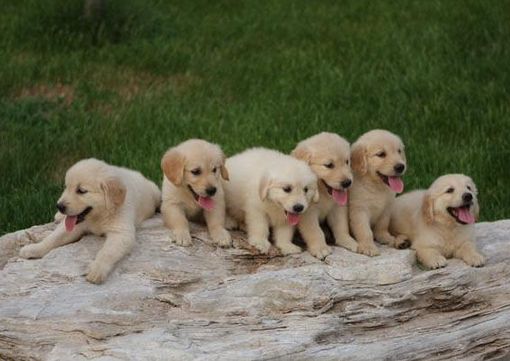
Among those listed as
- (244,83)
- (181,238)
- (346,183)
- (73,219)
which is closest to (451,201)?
(346,183)

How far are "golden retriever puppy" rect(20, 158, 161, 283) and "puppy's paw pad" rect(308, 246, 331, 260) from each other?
1.12 m

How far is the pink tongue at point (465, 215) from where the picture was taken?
612cm

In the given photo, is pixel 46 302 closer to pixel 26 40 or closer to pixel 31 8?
pixel 26 40

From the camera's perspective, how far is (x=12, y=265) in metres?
5.69

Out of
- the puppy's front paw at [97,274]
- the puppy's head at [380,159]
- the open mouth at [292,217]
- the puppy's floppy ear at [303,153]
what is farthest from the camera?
the puppy's head at [380,159]

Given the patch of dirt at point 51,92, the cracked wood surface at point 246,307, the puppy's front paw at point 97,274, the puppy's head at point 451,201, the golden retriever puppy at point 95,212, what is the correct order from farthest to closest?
the patch of dirt at point 51,92, the puppy's head at point 451,201, the golden retriever puppy at point 95,212, the puppy's front paw at point 97,274, the cracked wood surface at point 246,307

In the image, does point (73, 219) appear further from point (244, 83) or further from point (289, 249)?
point (244, 83)

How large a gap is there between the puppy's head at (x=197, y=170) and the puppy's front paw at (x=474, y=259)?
5.40ft

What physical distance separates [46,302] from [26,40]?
7.74 m

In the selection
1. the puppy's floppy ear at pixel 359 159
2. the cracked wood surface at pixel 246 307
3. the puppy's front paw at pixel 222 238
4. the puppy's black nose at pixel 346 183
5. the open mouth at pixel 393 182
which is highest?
the puppy's floppy ear at pixel 359 159

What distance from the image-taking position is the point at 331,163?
6133mm

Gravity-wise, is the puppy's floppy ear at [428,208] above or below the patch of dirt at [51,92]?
below

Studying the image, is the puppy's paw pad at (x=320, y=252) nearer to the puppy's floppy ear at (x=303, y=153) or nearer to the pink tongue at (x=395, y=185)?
the puppy's floppy ear at (x=303, y=153)

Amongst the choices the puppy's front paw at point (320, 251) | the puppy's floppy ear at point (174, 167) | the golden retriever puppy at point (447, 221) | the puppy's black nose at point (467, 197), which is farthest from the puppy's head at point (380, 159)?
the puppy's floppy ear at point (174, 167)
